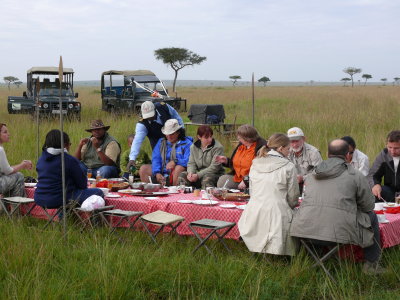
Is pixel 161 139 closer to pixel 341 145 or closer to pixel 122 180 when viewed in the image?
pixel 122 180

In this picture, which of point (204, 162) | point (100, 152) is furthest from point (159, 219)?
point (100, 152)

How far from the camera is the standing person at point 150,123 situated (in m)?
7.41

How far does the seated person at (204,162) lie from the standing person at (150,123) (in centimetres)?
74

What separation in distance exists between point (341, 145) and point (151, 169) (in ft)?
11.8

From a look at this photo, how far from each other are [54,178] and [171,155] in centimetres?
215

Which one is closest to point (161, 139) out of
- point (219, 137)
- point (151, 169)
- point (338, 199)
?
point (151, 169)

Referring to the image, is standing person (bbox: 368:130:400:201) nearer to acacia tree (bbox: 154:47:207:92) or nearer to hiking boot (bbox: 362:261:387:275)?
hiking boot (bbox: 362:261:387:275)

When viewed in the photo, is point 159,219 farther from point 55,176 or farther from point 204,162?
point 204,162

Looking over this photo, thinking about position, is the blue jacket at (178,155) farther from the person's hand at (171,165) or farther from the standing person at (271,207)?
the standing person at (271,207)

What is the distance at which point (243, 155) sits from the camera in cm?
634

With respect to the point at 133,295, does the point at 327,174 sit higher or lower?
higher

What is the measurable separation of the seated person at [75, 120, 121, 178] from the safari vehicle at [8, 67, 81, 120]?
7550mm

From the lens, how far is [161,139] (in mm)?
7328

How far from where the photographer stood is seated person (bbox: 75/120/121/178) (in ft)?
24.0
